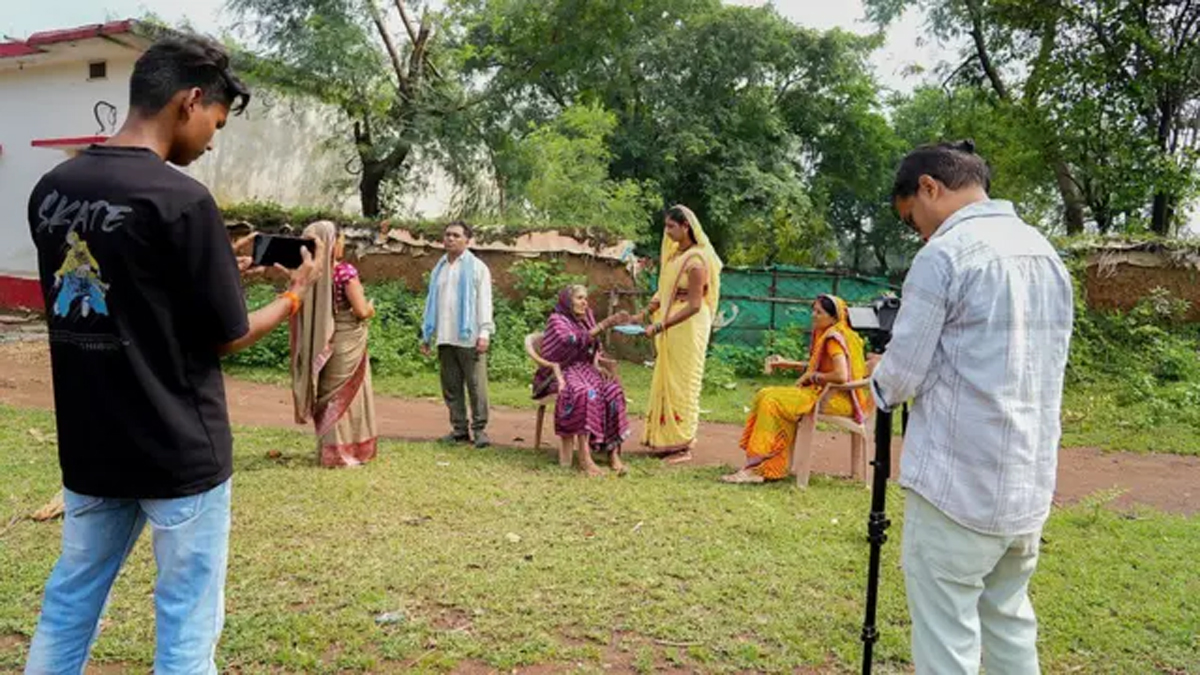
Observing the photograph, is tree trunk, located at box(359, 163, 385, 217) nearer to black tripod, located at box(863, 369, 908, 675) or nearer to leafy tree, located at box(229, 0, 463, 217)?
leafy tree, located at box(229, 0, 463, 217)

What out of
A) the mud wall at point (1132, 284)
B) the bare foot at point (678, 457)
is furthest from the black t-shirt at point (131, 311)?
the mud wall at point (1132, 284)

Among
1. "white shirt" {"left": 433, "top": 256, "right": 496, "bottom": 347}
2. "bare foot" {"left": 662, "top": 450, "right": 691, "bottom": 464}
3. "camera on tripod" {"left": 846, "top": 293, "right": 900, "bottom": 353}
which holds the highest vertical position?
"camera on tripod" {"left": 846, "top": 293, "right": 900, "bottom": 353}

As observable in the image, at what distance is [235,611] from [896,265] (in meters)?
35.5

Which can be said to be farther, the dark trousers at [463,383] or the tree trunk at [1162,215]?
the tree trunk at [1162,215]

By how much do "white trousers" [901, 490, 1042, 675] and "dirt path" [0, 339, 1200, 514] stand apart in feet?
14.1

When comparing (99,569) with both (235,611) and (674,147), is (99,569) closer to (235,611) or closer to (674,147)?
(235,611)

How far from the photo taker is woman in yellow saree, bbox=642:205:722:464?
260 inches

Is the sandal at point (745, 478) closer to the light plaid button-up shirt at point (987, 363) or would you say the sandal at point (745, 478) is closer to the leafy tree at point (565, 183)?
the light plaid button-up shirt at point (987, 363)

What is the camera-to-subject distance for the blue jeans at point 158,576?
2039mm

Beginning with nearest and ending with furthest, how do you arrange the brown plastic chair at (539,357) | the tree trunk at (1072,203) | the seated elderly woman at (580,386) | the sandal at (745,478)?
the sandal at (745,478) → the seated elderly woman at (580,386) → the brown plastic chair at (539,357) → the tree trunk at (1072,203)

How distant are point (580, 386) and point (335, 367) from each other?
5.89ft

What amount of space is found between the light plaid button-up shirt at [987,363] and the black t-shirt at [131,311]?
1.79 metres

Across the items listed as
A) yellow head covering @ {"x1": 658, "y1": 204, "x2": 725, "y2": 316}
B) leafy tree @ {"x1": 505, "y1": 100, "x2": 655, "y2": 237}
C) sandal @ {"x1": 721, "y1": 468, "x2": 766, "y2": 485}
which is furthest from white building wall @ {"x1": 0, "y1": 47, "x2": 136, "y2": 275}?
sandal @ {"x1": 721, "y1": 468, "x2": 766, "y2": 485}

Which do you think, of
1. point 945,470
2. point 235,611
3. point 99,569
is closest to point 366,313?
point 235,611
